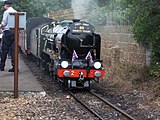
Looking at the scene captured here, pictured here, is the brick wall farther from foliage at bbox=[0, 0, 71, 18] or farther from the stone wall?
foliage at bbox=[0, 0, 71, 18]

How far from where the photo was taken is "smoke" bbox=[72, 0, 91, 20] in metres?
21.5

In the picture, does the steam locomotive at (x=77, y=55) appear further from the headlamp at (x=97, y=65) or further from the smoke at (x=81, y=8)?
the smoke at (x=81, y=8)

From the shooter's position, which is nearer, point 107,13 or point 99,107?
point 99,107

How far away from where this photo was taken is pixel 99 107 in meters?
9.14

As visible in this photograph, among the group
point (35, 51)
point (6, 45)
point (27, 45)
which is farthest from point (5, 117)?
point (27, 45)

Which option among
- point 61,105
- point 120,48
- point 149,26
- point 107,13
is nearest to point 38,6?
point 107,13

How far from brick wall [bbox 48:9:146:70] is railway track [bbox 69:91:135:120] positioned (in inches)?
122

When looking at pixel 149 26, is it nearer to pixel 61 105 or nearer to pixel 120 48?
pixel 120 48

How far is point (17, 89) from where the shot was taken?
9.31 meters

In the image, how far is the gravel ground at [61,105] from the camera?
795 centimetres

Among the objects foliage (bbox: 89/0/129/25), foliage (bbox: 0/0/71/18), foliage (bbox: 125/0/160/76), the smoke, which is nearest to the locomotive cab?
foliage (bbox: 125/0/160/76)

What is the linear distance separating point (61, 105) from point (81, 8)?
542 inches

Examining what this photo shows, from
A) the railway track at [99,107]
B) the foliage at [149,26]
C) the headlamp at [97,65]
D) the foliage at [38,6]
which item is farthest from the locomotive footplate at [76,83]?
the foliage at [38,6]

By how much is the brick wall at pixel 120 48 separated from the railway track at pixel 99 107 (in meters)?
3.09
